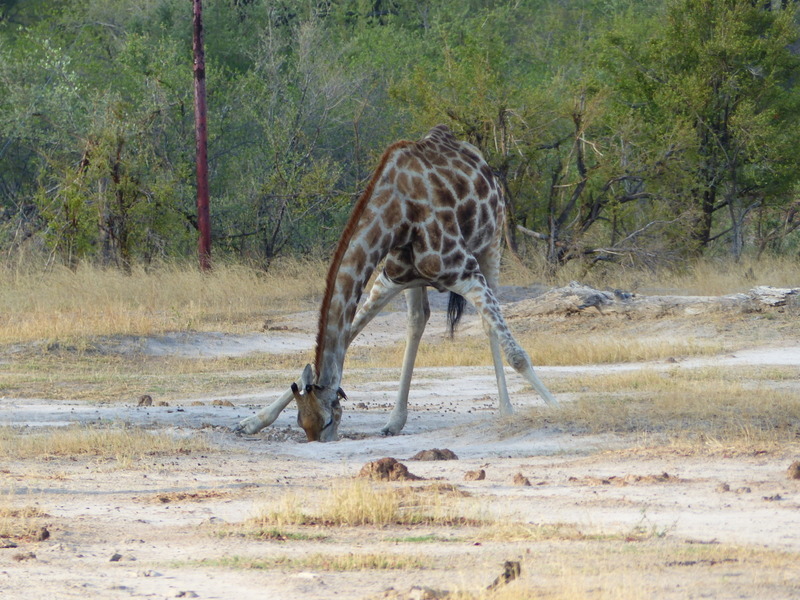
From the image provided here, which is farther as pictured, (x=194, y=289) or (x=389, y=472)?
(x=194, y=289)

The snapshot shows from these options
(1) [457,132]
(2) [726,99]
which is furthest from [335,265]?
(2) [726,99]

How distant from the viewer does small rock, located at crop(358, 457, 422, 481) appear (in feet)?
21.8

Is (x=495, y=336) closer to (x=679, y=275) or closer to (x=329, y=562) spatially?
(x=329, y=562)

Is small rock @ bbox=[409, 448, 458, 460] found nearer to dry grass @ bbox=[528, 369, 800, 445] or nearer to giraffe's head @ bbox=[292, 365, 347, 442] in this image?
dry grass @ bbox=[528, 369, 800, 445]

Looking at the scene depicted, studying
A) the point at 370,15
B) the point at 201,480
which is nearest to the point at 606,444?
the point at 201,480

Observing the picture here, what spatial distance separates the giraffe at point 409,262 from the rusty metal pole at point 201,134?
39.3 ft

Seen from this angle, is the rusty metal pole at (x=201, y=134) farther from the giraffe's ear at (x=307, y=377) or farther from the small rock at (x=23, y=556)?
the small rock at (x=23, y=556)

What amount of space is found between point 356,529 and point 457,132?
57.7 ft

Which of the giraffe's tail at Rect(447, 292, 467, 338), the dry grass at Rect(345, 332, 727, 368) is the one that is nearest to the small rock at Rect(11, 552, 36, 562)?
the giraffe's tail at Rect(447, 292, 467, 338)

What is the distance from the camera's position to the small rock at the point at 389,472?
6641mm

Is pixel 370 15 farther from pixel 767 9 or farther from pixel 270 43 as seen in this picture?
pixel 767 9

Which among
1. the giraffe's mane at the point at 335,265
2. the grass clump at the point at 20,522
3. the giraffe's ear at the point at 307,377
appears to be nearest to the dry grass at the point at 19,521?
the grass clump at the point at 20,522

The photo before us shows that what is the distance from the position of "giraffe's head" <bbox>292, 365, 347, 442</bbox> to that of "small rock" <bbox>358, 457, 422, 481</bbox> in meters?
1.94

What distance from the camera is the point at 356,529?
18.0 ft
